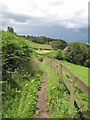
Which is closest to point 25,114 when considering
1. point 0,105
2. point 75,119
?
point 0,105

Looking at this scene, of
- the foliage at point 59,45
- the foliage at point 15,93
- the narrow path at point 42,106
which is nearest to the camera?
the foliage at point 15,93

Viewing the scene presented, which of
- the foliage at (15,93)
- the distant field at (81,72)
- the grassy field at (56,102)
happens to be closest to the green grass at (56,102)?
the grassy field at (56,102)

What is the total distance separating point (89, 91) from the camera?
252cm

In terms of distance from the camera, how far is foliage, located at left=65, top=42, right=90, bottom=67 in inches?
2083

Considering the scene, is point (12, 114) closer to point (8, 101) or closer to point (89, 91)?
point (8, 101)

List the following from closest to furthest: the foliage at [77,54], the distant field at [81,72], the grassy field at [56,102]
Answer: the grassy field at [56,102], the distant field at [81,72], the foliage at [77,54]

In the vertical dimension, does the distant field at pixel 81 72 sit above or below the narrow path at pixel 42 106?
below

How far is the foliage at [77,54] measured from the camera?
174 feet

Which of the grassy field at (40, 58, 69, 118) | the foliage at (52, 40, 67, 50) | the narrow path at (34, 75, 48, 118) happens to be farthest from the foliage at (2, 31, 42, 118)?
the foliage at (52, 40, 67, 50)

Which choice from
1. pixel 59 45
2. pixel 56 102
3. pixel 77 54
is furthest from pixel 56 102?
pixel 59 45

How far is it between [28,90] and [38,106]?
3.17ft

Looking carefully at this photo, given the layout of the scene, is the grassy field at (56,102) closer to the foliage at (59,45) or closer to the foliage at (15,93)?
the foliage at (15,93)

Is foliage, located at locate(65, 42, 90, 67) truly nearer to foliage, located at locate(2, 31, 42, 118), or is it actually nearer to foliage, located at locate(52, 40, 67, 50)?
foliage, located at locate(52, 40, 67, 50)

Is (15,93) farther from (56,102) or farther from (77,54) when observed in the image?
(77,54)
